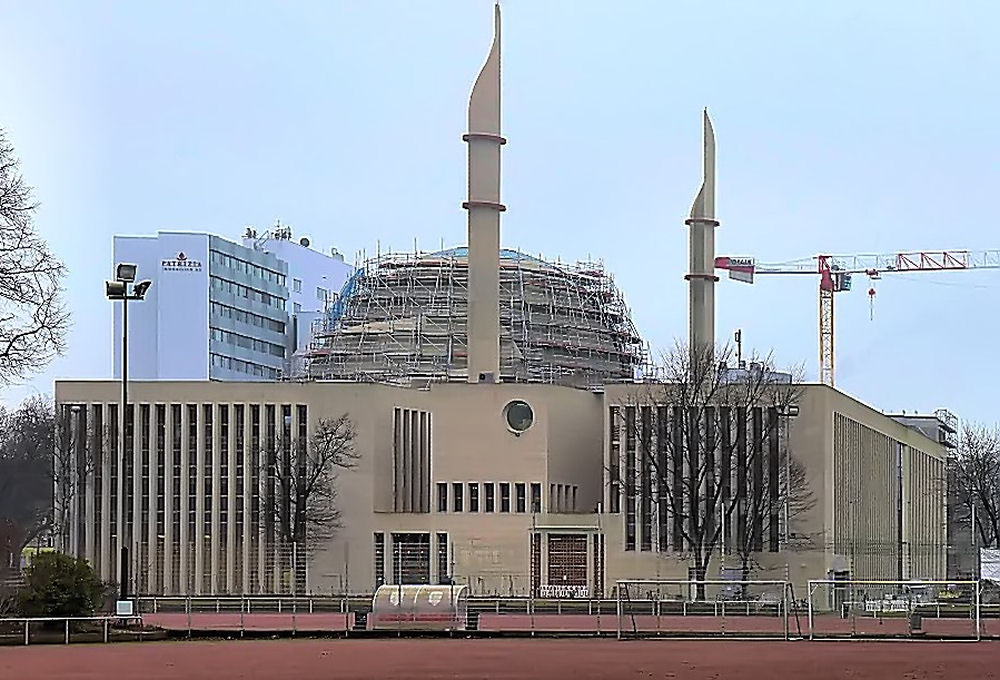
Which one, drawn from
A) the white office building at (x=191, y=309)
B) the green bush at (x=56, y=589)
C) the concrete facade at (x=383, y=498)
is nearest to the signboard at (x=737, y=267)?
the white office building at (x=191, y=309)

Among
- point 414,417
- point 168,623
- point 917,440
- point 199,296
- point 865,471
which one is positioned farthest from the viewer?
point 199,296

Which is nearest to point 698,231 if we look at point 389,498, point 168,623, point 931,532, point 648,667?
point 389,498

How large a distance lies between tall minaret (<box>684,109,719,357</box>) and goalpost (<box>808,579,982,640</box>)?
41.4 metres

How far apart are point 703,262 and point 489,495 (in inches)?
829

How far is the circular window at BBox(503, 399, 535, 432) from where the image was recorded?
96.7 meters

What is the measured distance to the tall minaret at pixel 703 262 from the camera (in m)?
109

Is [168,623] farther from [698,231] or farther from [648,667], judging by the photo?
[698,231]

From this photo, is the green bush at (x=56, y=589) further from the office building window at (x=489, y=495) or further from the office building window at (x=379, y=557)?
the office building window at (x=489, y=495)

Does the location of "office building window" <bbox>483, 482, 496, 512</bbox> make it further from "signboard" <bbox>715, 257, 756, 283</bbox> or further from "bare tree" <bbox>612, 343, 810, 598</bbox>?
"signboard" <bbox>715, 257, 756, 283</bbox>

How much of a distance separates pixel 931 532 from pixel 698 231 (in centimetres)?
3398

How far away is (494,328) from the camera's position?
9769cm

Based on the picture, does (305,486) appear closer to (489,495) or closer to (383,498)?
(383,498)

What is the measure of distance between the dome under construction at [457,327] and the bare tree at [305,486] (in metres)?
14.7

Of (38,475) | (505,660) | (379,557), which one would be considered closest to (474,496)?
(379,557)
